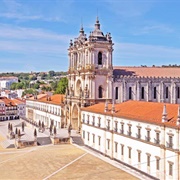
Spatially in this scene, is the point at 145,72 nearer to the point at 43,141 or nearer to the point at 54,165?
the point at 43,141

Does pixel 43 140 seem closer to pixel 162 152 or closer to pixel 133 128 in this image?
pixel 133 128

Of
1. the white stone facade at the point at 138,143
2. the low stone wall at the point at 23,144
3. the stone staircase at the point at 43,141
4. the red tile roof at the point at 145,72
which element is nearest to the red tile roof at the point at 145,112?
the white stone facade at the point at 138,143

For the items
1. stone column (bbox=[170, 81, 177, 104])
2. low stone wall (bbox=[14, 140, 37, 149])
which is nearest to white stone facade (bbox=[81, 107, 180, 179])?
low stone wall (bbox=[14, 140, 37, 149])

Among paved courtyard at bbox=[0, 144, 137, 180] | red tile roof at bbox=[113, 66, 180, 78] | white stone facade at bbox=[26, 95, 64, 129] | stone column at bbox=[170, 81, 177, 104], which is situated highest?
red tile roof at bbox=[113, 66, 180, 78]

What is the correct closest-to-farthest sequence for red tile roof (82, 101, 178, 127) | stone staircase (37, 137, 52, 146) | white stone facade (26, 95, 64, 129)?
1. red tile roof (82, 101, 178, 127)
2. stone staircase (37, 137, 52, 146)
3. white stone facade (26, 95, 64, 129)

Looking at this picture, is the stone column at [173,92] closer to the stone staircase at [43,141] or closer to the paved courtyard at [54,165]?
the paved courtyard at [54,165]

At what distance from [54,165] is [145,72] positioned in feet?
105

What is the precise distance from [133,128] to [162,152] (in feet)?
21.6

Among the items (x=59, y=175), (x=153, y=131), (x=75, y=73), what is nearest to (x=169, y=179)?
(x=153, y=131)

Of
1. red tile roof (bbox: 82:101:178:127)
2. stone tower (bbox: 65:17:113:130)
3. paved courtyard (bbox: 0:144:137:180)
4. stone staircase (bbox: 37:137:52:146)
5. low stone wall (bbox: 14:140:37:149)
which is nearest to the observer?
red tile roof (bbox: 82:101:178:127)

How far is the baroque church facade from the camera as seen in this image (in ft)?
206

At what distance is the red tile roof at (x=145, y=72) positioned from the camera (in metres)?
66.7

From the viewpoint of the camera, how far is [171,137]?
35125 millimetres

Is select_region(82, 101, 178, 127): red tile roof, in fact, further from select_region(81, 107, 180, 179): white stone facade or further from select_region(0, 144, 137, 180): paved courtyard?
select_region(0, 144, 137, 180): paved courtyard
